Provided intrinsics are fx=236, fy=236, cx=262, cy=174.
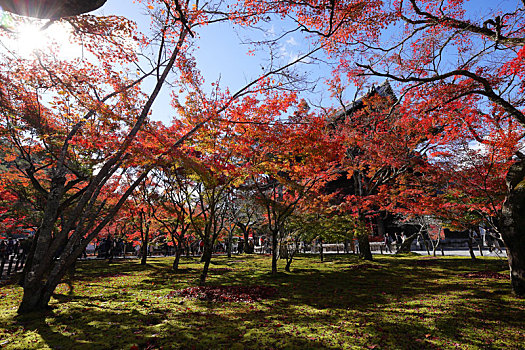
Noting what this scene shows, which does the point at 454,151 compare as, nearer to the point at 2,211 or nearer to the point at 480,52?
the point at 480,52

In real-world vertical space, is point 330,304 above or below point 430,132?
below

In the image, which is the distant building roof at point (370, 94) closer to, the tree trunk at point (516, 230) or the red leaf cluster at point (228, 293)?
the tree trunk at point (516, 230)

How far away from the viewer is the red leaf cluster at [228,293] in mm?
6679

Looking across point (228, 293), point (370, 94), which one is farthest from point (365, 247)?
point (370, 94)

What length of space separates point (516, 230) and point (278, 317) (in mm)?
6126

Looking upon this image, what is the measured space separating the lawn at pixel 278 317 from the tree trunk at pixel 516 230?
0.61m

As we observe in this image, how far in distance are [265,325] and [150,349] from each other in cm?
197

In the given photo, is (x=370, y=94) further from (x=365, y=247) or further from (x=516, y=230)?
(x=516, y=230)

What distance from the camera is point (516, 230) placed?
5746mm

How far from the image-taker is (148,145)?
24.6 feet

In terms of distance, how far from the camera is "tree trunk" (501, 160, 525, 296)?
5.73 metres

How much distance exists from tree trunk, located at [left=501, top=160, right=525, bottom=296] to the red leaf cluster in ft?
20.4

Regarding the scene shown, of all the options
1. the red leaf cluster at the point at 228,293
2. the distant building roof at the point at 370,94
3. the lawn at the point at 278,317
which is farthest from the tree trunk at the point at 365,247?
the red leaf cluster at the point at 228,293

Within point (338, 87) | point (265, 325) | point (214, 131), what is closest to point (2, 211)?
point (214, 131)
